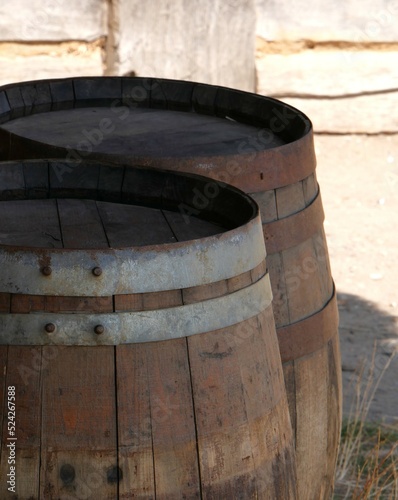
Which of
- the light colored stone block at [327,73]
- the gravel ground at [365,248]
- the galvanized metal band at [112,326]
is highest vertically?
the galvanized metal band at [112,326]

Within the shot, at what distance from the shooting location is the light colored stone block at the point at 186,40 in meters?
6.32

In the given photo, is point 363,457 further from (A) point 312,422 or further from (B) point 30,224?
(B) point 30,224

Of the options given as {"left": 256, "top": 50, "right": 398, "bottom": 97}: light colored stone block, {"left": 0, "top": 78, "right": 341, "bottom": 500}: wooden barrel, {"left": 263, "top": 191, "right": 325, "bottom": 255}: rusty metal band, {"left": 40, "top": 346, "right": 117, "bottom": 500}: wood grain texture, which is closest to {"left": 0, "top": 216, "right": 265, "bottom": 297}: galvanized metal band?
{"left": 40, "top": 346, "right": 117, "bottom": 500}: wood grain texture

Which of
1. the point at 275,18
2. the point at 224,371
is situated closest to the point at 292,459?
Answer: the point at 224,371

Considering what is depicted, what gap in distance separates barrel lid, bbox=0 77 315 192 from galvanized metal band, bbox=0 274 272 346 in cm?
60

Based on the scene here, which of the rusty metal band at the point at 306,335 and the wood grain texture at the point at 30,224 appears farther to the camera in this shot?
the rusty metal band at the point at 306,335

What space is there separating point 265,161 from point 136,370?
85 cm

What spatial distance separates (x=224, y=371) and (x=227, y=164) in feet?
2.21

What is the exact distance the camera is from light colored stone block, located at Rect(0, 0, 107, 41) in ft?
19.8

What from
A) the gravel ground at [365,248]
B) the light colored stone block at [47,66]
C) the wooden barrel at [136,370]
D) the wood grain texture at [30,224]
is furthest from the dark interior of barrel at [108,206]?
the light colored stone block at [47,66]

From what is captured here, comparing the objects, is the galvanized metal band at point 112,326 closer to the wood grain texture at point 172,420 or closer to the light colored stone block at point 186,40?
the wood grain texture at point 172,420

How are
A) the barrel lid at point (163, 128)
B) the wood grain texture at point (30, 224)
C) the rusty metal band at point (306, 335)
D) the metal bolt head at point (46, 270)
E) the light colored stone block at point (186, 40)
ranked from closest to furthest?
the metal bolt head at point (46, 270), the wood grain texture at point (30, 224), the barrel lid at point (163, 128), the rusty metal band at point (306, 335), the light colored stone block at point (186, 40)

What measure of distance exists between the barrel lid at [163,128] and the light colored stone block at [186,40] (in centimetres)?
329

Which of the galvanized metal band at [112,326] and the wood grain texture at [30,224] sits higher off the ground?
the wood grain texture at [30,224]
